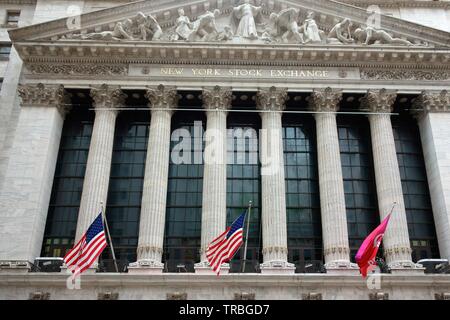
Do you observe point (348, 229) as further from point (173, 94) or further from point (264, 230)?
point (173, 94)

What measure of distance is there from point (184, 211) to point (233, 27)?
1319cm

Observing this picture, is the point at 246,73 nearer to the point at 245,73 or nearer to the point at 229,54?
the point at 245,73

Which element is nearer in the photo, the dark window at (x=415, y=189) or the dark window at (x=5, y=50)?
the dark window at (x=415, y=189)

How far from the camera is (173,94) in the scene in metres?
31.7

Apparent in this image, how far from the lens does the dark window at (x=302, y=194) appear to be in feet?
94.7

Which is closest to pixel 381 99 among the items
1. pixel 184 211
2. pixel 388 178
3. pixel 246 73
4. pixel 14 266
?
pixel 388 178

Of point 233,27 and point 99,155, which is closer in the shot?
point 99,155

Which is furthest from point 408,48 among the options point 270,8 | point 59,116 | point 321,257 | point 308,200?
point 59,116

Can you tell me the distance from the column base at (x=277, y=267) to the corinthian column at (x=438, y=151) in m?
9.26

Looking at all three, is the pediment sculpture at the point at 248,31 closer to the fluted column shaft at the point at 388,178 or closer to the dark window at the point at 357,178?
the fluted column shaft at the point at 388,178

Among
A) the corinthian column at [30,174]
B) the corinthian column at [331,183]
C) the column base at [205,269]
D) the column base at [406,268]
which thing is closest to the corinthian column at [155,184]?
the column base at [205,269]

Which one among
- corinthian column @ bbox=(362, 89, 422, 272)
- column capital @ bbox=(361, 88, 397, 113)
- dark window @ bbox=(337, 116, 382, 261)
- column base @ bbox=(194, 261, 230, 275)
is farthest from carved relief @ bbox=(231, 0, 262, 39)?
column base @ bbox=(194, 261, 230, 275)

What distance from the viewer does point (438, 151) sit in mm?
30484

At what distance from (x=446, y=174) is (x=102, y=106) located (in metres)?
21.6
